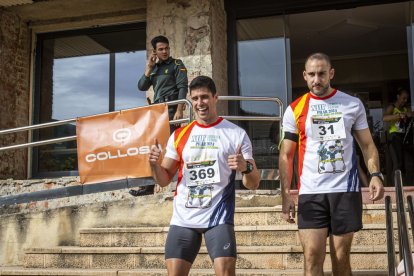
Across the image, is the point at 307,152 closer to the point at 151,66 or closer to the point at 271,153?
the point at 151,66

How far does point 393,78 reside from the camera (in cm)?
1288

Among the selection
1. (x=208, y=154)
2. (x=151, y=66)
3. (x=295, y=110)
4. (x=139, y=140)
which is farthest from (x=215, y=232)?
(x=151, y=66)

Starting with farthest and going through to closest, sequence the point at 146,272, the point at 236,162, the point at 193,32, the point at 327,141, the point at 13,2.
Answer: the point at 13,2, the point at 193,32, the point at 146,272, the point at 327,141, the point at 236,162

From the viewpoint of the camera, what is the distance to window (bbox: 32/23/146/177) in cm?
984

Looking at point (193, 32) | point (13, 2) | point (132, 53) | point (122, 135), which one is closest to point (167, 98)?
point (122, 135)

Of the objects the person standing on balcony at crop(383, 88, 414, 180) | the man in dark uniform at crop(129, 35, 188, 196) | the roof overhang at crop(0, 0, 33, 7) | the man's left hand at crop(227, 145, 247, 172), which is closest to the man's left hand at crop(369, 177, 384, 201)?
the man's left hand at crop(227, 145, 247, 172)

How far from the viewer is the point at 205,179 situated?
3.33m

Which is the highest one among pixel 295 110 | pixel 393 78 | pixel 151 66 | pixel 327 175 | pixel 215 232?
pixel 393 78

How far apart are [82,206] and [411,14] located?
6.18 m

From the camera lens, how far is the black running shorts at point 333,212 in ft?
11.0

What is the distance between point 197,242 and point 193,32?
5.39m

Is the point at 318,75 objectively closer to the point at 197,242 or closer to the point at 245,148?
the point at 245,148

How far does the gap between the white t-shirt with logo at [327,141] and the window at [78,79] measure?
6.40 metres

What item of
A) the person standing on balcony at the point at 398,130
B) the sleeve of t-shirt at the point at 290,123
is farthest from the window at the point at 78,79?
the sleeve of t-shirt at the point at 290,123
